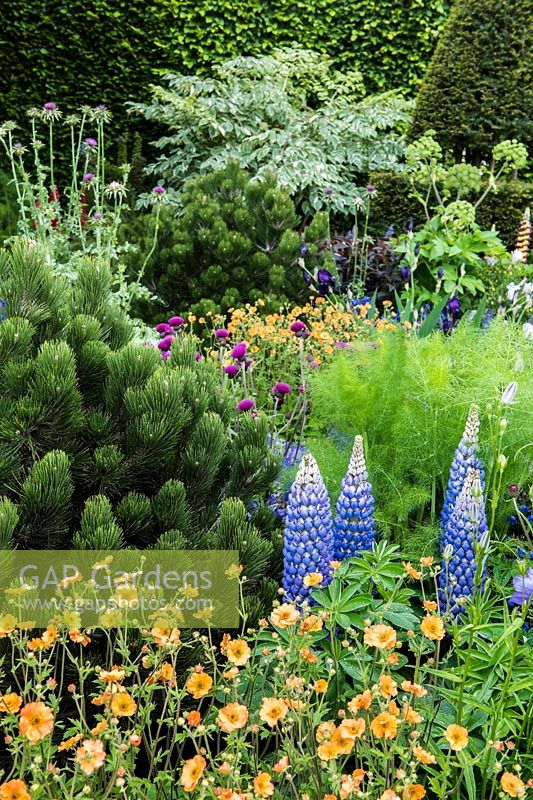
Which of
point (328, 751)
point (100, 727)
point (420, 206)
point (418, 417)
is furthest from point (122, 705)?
point (420, 206)

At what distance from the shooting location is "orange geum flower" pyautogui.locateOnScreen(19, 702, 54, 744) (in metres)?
1.25

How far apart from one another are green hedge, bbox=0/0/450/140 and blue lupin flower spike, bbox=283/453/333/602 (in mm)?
8783

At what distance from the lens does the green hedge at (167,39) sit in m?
9.34

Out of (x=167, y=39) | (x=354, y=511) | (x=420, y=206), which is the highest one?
(x=167, y=39)

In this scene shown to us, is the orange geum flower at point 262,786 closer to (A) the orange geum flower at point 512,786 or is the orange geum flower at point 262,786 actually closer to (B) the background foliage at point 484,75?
(A) the orange geum flower at point 512,786

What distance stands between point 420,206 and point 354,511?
5312mm

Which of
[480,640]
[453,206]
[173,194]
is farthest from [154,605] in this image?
[173,194]

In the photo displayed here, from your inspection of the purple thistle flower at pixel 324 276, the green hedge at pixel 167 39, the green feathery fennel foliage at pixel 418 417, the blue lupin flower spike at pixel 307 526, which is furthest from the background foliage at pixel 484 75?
the blue lupin flower spike at pixel 307 526

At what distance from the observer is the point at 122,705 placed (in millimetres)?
1417

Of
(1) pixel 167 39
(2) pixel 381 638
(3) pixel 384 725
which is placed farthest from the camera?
(1) pixel 167 39

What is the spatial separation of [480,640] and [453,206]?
4.38 m

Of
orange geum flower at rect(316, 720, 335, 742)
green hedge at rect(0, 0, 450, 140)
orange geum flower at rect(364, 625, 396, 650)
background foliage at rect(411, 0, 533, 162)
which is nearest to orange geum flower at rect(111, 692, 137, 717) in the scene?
orange geum flower at rect(316, 720, 335, 742)

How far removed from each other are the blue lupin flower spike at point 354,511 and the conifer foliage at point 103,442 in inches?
9.0

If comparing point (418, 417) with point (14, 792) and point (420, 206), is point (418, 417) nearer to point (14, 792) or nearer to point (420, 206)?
point (14, 792)
